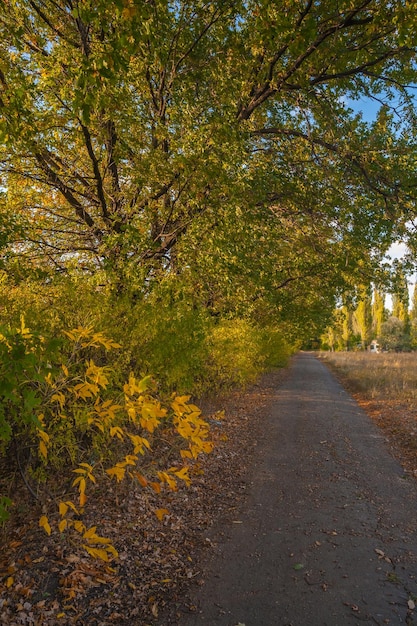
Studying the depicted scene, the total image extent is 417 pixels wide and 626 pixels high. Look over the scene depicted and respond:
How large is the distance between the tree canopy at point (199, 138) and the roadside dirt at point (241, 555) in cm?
292

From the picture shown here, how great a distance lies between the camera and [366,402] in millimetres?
13734

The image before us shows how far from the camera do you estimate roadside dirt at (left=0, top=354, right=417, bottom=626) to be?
3.11 meters

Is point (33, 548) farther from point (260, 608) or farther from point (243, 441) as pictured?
point (243, 441)

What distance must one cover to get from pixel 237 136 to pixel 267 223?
2.65 m

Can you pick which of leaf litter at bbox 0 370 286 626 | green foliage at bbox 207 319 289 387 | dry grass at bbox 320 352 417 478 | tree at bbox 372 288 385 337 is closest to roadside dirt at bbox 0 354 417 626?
leaf litter at bbox 0 370 286 626

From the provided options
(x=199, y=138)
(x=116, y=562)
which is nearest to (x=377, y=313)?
(x=199, y=138)

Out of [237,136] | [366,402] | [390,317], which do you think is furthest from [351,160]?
[390,317]

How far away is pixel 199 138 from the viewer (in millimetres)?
5484

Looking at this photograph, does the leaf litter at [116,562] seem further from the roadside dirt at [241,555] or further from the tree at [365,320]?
the tree at [365,320]

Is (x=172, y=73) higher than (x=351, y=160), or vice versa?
(x=172, y=73)

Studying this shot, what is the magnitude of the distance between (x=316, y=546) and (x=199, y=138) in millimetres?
4911

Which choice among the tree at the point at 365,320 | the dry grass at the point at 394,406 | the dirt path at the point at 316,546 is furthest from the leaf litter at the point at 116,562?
the tree at the point at 365,320

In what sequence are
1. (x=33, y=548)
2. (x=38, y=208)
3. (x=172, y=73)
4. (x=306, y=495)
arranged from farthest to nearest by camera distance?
(x=38, y=208) → (x=172, y=73) → (x=306, y=495) → (x=33, y=548)

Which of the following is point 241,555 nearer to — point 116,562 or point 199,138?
point 116,562
